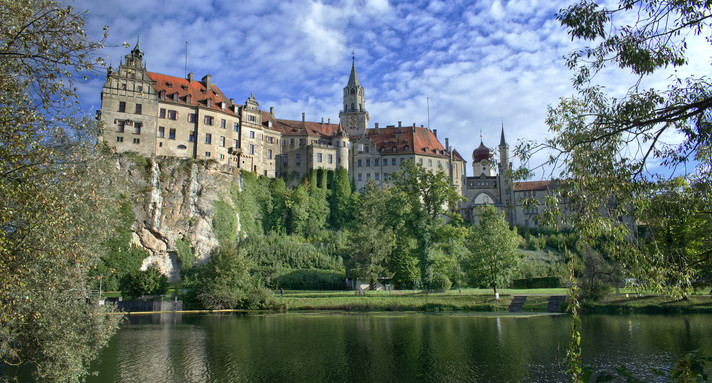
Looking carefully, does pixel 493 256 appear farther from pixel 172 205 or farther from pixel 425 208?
pixel 172 205

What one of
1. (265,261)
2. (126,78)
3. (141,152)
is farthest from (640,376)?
(126,78)

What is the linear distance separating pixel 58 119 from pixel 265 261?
4609 centimetres

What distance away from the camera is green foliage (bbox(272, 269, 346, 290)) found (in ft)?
165

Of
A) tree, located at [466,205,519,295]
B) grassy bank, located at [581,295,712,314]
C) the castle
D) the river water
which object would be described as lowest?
the river water

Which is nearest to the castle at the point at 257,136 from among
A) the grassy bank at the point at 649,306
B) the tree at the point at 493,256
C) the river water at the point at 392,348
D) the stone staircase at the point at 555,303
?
the tree at the point at 493,256

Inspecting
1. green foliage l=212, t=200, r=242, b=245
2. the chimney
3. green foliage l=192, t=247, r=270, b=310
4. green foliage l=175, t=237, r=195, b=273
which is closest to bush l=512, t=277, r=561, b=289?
green foliage l=192, t=247, r=270, b=310

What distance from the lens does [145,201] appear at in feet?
184

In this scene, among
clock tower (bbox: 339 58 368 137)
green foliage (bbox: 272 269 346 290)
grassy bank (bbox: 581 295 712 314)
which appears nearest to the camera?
grassy bank (bbox: 581 295 712 314)

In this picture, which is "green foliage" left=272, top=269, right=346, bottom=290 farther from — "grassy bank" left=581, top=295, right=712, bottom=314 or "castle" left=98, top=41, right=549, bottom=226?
"grassy bank" left=581, top=295, right=712, bottom=314

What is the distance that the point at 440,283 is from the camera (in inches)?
1734

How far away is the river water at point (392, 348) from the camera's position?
1897cm

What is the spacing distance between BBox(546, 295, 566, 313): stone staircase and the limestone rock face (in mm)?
39901

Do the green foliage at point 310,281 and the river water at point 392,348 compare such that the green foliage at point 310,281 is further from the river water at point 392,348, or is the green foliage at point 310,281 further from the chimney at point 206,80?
the chimney at point 206,80

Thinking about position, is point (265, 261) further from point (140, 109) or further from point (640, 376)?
point (640, 376)
